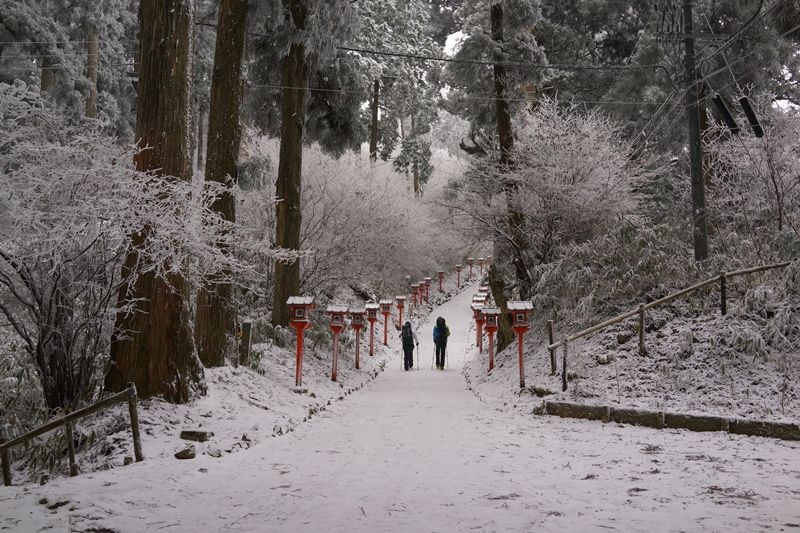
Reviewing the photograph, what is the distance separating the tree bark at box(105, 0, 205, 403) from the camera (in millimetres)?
6613

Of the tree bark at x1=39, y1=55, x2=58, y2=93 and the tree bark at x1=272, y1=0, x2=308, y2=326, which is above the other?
the tree bark at x1=39, y1=55, x2=58, y2=93

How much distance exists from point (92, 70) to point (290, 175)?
1367 cm

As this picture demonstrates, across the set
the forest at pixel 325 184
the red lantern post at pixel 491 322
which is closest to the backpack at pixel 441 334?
the forest at pixel 325 184

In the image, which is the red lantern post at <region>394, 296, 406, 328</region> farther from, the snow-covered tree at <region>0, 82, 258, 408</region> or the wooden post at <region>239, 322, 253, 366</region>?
the snow-covered tree at <region>0, 82, 258, 408</region>

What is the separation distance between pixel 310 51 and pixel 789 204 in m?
10.6

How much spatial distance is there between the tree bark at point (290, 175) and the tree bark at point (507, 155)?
494cm

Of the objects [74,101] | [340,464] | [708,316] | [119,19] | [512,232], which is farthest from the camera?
[119,19]

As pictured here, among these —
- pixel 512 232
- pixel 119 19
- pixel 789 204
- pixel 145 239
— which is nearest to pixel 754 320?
pixel 789 204

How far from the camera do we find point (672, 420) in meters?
7.16

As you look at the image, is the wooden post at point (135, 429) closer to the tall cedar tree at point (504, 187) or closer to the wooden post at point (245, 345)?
the wooden post at point (245, 345)

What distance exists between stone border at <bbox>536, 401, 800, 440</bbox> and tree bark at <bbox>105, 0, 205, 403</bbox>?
4925 mm

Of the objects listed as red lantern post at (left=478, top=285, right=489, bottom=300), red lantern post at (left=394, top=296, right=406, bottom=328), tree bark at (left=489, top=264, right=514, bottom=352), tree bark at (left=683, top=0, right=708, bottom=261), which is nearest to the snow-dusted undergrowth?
tree bark at (left=683, top=0, right=708, bottom=261)

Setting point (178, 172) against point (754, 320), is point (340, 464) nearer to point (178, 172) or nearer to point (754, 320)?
point (178, 172)

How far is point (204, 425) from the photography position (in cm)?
649
